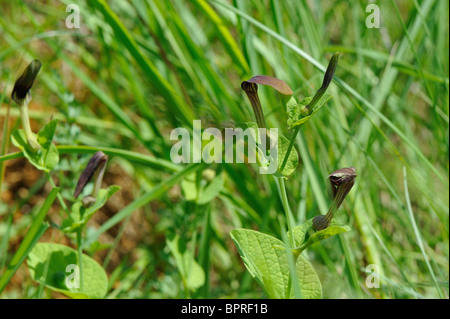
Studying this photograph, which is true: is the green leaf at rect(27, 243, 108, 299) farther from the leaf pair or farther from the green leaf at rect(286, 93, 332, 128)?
the green leaf at rect(286, 93, 332, 128)

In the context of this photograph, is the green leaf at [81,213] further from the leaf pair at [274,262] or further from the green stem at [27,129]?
the leaf pair at [274,262]

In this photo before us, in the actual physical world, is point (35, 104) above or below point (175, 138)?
above

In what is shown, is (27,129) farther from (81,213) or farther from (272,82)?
(272,82)

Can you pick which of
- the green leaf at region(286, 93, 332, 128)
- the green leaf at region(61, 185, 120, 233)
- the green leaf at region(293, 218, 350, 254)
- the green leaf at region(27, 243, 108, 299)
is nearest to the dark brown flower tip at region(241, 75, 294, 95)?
the green leaf at region(286, 93, 332, 128)

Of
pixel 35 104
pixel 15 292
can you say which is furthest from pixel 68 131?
pixel 35 104

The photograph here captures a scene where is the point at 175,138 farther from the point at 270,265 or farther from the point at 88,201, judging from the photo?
the point at 270,265
